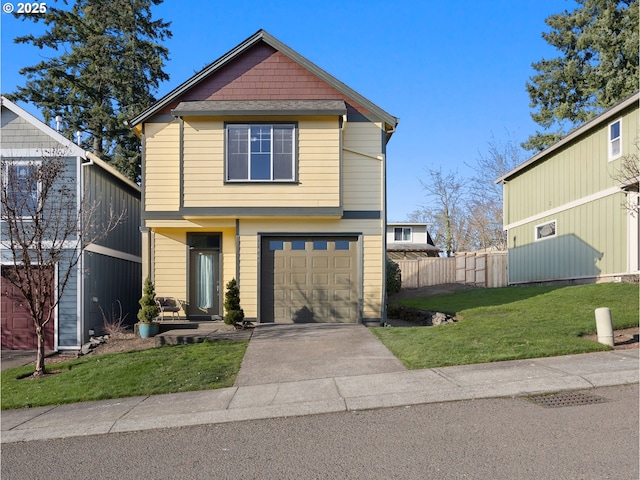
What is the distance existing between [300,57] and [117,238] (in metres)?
8.19

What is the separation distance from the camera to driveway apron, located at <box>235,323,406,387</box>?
928 cm

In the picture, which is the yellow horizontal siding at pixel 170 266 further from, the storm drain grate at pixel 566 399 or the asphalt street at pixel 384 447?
the storm drain grate at pixel 566 399

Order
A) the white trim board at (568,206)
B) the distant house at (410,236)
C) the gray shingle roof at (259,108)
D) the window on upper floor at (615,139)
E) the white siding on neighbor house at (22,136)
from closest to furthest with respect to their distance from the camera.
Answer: the gray shingle roof at (259,108) < the white siding on neighbor house at (22,136) < the window on upper floor at (615,139) < the white trim board at (568,206) < the distant house at (410,236)

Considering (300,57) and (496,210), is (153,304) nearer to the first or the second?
(300,57)

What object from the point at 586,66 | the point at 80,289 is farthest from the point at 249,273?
the point at 586,66

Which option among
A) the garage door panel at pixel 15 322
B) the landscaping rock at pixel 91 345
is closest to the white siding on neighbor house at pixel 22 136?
the garage door panel at pixel 15 322

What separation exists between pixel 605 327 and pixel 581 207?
35.0 ft

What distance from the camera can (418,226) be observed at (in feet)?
143

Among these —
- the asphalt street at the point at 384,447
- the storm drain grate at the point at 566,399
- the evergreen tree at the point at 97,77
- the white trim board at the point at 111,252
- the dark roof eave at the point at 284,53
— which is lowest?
the asphalt street at the point at 384,447

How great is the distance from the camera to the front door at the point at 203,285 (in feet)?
50.7

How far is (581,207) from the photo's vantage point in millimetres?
19250

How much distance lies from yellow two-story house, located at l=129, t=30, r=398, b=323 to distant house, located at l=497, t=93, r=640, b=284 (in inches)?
269

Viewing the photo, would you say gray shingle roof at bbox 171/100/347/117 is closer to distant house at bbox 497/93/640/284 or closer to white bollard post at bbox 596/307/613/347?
distant house at bbox 497/93/640/284

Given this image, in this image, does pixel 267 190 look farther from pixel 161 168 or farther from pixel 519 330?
pixel 519 330
